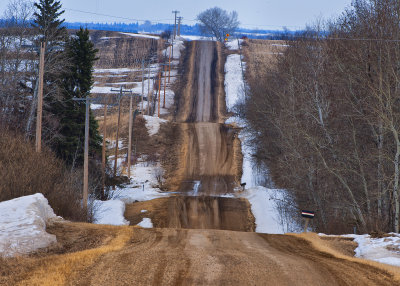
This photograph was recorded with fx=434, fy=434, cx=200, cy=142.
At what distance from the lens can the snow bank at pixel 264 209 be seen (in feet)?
93.5

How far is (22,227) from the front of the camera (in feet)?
33.9

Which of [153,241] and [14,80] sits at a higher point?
[14,80]

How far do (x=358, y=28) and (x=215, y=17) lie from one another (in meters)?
113

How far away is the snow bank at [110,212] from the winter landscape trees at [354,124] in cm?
1164

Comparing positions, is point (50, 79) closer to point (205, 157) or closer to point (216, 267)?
point (205, 157)

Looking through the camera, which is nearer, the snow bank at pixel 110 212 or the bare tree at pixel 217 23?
the snow bank at pixel 110 212

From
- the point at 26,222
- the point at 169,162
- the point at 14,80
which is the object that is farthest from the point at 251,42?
the point at 26,222


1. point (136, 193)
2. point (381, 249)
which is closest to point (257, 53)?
point (136, 193)

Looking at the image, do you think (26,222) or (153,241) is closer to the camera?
(26,222)

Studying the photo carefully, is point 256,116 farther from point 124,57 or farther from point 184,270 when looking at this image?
point 124,57

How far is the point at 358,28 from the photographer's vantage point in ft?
75.2

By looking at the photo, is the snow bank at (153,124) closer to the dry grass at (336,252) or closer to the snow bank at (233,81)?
the snow bank at (233,81)

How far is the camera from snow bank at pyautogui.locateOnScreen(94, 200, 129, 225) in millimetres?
26708

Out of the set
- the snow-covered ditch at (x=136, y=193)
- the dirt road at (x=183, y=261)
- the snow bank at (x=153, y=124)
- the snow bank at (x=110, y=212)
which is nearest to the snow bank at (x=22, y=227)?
the dirt road at (x=183, y=261)
